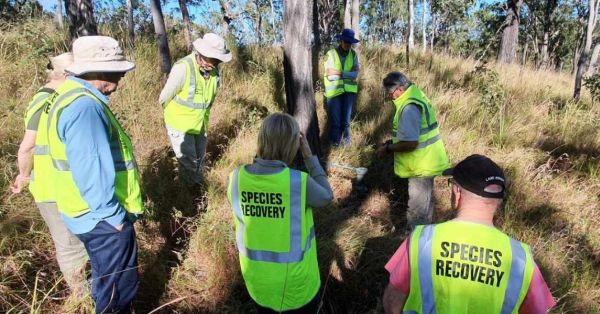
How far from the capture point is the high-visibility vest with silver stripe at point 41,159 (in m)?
2.37

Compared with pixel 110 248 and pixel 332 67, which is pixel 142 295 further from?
pixel 332 67

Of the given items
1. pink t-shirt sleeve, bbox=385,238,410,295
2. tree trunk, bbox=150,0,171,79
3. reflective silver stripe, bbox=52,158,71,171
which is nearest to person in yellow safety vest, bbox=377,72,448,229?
Answer: pink t-shirt sleeve, bbox=385,238,410,295

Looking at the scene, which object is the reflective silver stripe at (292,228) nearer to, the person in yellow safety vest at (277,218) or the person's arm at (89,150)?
the person in yellow safety vest at (277,218)

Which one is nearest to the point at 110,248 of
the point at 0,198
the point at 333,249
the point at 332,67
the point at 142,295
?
the point at 142,295

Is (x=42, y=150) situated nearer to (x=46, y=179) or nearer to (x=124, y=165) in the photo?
(x=46, y=179)

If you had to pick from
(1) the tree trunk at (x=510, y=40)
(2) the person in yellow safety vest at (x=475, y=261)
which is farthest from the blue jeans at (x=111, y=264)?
(1) the tree trunk at (x=510, y=40)

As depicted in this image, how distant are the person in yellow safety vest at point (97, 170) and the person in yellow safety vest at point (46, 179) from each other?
0.62ft

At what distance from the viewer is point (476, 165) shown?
65.4 inches

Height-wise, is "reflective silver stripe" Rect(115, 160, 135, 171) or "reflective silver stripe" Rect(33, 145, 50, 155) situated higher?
"reflective silver stripe" Rect(33, 145, 50, 155)

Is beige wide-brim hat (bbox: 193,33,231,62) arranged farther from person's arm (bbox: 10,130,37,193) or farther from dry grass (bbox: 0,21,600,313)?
person's arm (bbox: 10,130,37,193)

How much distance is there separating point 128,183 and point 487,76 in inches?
274

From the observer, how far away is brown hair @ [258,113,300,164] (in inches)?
83.4

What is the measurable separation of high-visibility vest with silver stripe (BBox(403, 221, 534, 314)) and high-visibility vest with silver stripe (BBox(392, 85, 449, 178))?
6.79ft

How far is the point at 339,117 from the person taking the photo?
602 cm
